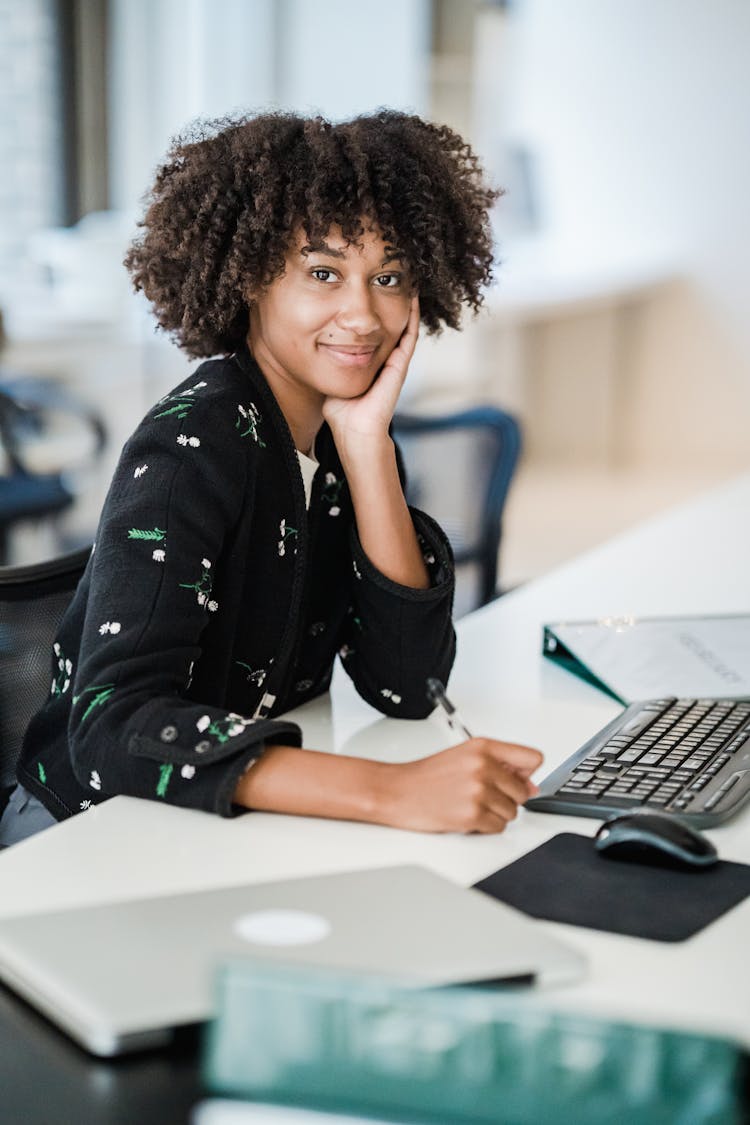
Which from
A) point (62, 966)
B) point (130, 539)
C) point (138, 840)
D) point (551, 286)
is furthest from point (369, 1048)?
point (551, 286)

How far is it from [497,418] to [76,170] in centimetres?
261

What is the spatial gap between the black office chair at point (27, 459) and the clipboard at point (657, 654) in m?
1.80

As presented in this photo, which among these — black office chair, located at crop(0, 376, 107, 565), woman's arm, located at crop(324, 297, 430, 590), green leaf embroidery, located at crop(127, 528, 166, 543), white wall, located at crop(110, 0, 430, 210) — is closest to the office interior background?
white wall, located at crop(110, 0, 430, 210)

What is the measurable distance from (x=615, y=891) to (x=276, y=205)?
2.25 feet

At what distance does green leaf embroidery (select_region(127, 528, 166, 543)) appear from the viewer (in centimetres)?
110

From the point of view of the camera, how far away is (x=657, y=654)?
57.1 inches

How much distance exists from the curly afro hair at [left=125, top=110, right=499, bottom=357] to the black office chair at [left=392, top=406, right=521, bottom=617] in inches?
35.7

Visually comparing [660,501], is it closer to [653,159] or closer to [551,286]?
[551,286]

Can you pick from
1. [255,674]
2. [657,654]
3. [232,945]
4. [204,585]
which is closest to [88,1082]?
[232,945]

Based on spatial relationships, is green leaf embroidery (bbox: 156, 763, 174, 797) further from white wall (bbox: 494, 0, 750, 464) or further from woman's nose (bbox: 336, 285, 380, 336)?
white wall (bbox: 494, 0, 750, 464)

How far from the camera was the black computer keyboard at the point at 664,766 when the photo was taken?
3.39 ft

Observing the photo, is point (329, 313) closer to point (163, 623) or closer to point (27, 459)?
point (163, 623)

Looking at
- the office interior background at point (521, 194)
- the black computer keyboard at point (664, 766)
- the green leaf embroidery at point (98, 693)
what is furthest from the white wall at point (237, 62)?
the green leaf embroidery at point (98, 693)

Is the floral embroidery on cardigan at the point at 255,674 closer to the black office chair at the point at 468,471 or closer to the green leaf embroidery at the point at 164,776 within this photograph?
the green leaf embroidery at the point at 164,776
